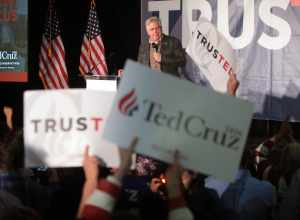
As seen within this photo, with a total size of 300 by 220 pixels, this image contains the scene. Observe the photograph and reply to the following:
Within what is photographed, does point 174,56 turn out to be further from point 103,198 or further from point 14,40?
point 14,40

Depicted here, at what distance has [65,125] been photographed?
2328 millimetres

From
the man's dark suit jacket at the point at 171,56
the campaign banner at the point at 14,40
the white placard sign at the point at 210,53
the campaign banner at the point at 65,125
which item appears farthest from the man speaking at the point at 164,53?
the campaign banner at the point at 14,40

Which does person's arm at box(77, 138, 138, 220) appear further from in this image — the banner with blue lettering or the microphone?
the banner with blue lettering

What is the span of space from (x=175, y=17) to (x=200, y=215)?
178 inches

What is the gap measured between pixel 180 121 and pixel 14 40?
7.82m

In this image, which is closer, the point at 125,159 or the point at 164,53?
the point at 125,159

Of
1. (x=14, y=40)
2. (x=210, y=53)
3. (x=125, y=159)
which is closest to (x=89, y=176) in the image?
(x=125, y=159)

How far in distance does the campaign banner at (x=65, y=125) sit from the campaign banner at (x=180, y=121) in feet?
0.61

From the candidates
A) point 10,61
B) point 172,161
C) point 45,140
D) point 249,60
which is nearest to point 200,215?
point 172,161

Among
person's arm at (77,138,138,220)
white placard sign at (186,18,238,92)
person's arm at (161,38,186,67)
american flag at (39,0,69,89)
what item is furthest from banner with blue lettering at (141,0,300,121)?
person's arm at (77,138,138,220)

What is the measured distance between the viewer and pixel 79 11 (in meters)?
10.1

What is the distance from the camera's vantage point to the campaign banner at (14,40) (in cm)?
954

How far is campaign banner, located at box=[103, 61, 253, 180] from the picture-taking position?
7.02 feet

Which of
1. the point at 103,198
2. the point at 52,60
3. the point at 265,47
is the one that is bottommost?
the point at 52,60
